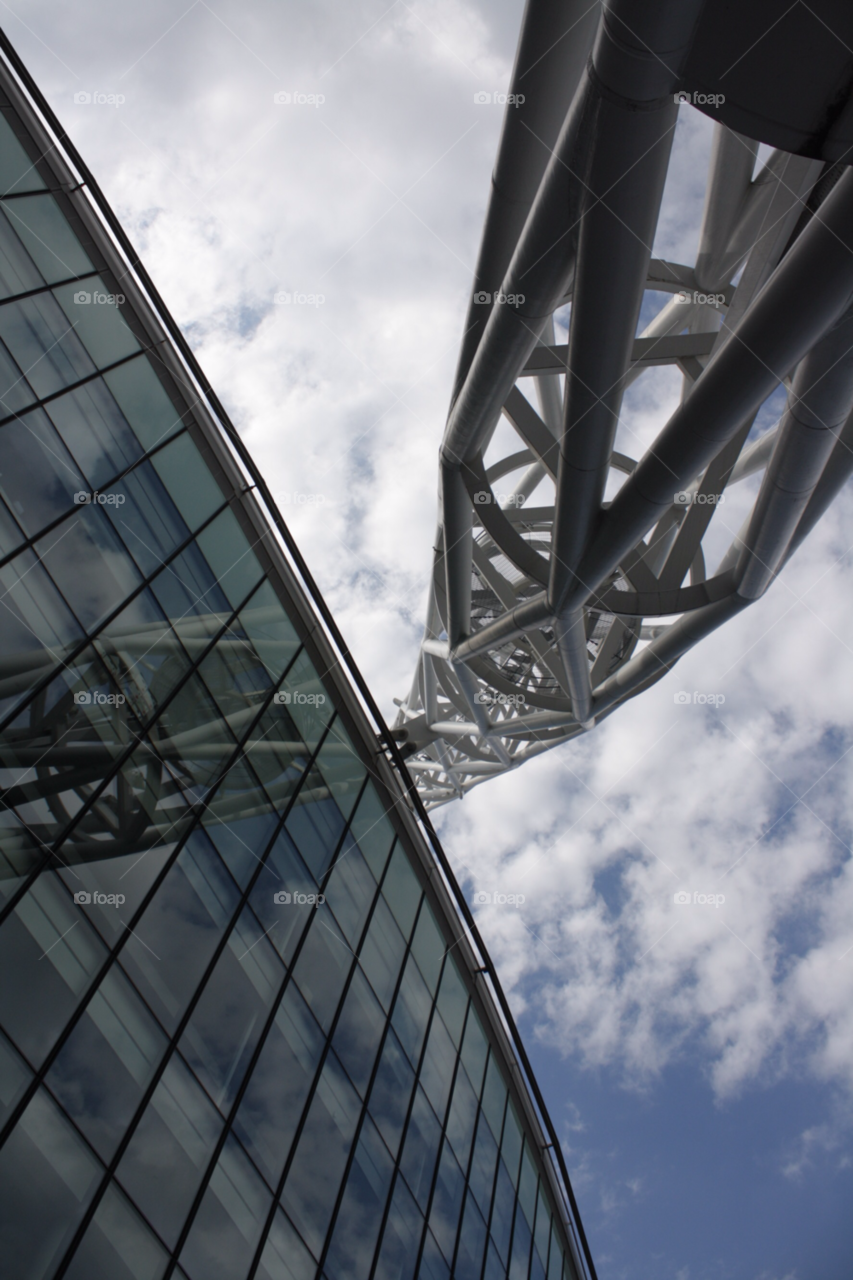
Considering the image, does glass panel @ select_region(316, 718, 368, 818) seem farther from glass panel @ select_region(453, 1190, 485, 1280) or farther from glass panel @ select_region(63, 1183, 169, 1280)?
glass panel @ select_region(453, 1190, 485, 1280)

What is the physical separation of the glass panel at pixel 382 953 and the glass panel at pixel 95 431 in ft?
34.2

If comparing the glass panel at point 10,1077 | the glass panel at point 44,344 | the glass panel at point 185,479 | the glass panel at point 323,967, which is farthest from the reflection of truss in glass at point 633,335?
the glass panel at point 10,1077

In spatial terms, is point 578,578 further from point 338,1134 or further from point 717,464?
point 338,1134

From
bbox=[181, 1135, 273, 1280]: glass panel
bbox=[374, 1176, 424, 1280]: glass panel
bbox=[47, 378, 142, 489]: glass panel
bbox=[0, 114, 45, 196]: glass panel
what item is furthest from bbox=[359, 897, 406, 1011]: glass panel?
bbox=[0, 114, 45, 196]: glass panel

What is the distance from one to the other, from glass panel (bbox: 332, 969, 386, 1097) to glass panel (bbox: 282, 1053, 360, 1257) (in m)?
0.30

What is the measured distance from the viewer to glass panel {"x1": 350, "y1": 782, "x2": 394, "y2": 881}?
16.9m

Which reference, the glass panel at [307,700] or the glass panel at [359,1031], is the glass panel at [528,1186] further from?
the glass panel at [307,700]

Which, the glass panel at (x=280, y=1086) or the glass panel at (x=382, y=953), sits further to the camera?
the glass panel at (x=382, y=953)

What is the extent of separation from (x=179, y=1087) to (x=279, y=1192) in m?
2.81

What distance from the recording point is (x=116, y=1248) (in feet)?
26.4

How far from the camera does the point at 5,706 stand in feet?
28.7

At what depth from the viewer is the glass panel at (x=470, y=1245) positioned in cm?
1588

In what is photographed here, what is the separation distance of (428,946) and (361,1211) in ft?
20.9

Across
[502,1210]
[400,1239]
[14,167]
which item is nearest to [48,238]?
[14,167]
